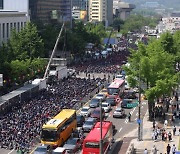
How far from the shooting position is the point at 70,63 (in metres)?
92.0

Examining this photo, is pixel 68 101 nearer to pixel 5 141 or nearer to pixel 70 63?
pixel 5 141

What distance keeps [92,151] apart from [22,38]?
44621 millimetres

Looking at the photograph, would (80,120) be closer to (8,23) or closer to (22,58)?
(22,58)

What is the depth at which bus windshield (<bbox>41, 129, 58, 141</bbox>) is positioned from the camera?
36.6m

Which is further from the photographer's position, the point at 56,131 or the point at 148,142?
the point at 148,142

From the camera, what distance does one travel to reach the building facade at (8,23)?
83.5 metres

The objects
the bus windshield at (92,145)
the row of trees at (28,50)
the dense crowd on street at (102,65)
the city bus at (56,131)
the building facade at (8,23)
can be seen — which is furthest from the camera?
the building facade at (8,23)

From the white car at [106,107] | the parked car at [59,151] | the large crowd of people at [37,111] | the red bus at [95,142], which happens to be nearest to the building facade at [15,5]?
the large crowd of people at [37,111]

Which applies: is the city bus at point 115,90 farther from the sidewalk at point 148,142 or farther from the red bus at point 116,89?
the sidewalk at point 148,142

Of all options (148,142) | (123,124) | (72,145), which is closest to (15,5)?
(123,124)

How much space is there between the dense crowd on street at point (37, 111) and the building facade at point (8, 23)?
22099 mm

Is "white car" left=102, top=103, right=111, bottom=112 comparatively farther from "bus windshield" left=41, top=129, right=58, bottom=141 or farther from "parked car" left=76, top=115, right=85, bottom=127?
"bus windshield" left=41, top=129, right=58, bottom=141

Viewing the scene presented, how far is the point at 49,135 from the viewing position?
36.7 m

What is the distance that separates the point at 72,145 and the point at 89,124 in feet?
21.9
